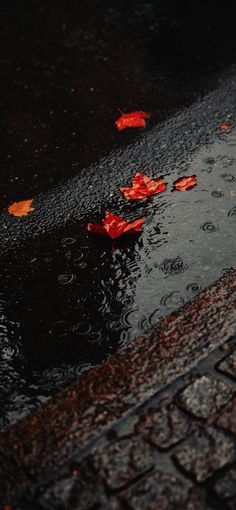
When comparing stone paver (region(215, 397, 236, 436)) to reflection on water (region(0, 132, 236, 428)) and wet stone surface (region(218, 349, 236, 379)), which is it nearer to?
wet stone surface (region(218, 349, 236, 379))

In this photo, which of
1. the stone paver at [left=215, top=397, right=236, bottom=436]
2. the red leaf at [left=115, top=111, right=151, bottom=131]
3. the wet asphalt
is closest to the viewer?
the stone paver at [left=215, top=397, right=236, bottom=436]

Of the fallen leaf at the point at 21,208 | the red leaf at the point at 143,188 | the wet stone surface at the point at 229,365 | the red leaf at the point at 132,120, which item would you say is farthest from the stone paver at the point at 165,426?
the red leaf at the point at 132,120

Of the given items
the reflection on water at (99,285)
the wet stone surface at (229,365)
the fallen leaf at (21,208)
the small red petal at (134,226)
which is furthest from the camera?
the fallen leaf at (21,208)

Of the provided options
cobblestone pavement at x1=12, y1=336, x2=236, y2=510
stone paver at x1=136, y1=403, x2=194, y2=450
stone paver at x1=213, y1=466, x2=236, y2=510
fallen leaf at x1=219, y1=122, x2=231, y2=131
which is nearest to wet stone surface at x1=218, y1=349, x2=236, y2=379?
→ cobblestone pavement at x1=12, y1=336, x2=236, y2=510

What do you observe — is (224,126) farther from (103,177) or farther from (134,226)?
(134,226)

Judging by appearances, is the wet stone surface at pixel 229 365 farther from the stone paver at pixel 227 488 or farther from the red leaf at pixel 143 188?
the red leaf at pixel 143 188

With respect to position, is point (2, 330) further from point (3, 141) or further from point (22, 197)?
point (3, 141)
